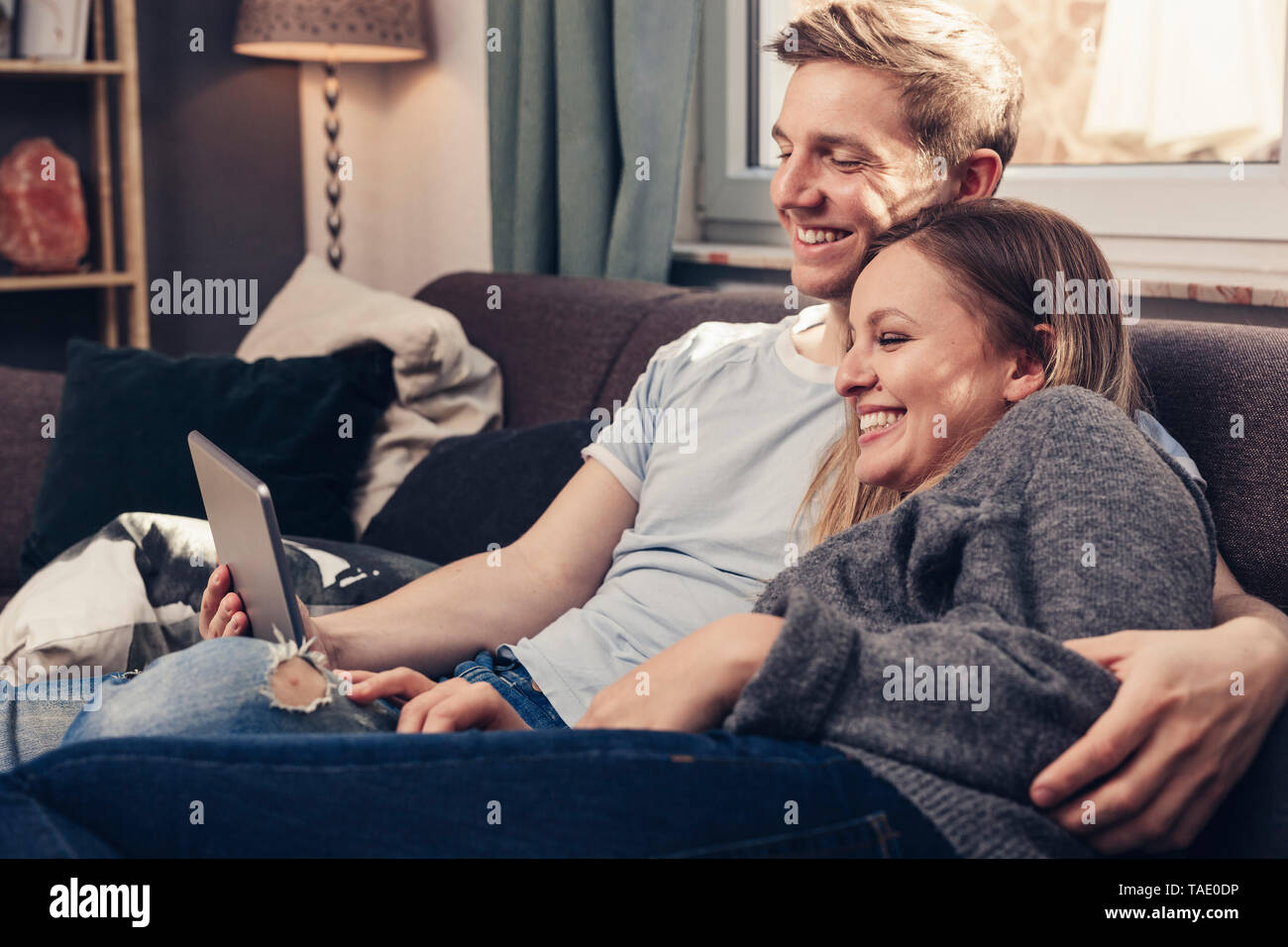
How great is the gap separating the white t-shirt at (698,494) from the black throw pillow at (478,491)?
0.85ft

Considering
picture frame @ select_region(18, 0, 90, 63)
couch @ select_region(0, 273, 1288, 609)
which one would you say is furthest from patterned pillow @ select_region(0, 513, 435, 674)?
picture frame @ select_region(18, 0, 90, 63)

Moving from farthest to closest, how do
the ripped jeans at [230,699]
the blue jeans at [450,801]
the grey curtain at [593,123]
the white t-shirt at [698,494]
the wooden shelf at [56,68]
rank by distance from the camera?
the wooden shelf at [56,68] → the grey curtain at [593,123] → the white t-shirt at [698,494] → the ripped jeans at [230,699] → the blue jeans at [450,801]

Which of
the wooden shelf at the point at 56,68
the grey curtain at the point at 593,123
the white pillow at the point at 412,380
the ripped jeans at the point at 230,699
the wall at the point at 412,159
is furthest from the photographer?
the wall at the point at 412,159

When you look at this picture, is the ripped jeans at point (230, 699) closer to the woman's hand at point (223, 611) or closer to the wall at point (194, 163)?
the woman's hand at point (223, 611)

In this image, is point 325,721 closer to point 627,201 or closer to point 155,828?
point 155,828

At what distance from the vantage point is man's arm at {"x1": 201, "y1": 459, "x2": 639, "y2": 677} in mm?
1218

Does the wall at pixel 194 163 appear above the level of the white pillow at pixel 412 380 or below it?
above

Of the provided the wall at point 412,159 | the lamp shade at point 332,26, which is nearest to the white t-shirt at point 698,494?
the wall at point 412,159

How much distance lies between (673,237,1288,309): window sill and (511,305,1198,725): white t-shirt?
→ 0.43m

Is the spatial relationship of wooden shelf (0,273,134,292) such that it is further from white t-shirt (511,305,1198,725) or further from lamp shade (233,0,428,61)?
white t-shirt (511,305,1198,725)

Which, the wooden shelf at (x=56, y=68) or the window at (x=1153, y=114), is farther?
the wooden shelf at (x=56, y=68)

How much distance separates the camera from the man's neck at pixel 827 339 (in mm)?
1281

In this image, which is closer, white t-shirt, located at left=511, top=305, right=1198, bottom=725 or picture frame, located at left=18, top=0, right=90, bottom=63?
white t-shirt, located at left=511, top=305, right=1198, bottom=725
